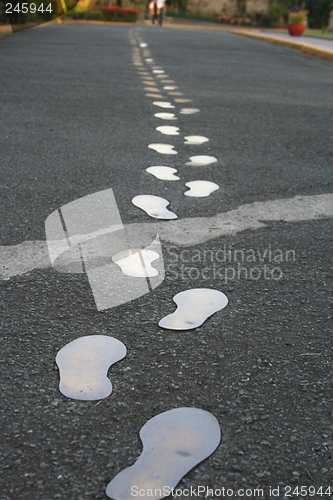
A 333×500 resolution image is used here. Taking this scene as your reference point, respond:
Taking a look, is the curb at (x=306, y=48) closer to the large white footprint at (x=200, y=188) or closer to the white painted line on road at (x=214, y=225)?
the large white footprint at (x=200, y=188)

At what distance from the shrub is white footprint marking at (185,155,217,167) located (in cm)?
2191

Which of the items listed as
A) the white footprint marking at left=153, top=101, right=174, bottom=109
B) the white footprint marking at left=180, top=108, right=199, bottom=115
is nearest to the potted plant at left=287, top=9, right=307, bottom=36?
the white footprint marking at left=153, top=101, right=174, bottom=109

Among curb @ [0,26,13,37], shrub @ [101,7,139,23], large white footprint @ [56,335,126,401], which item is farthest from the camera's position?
shrub @ [101,7,139,23]

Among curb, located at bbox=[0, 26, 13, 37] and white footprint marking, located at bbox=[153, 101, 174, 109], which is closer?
white footprint marking, located at bbox=[153, 101, 174, 109]

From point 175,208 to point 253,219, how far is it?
0.29 metres

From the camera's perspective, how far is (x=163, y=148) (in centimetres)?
260

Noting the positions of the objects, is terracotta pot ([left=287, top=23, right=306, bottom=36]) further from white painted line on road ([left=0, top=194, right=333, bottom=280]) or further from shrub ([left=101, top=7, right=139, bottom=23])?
white painted line on road ([left=0, top=194, right=333, bottom=280])

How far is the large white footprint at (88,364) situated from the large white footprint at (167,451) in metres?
0.14

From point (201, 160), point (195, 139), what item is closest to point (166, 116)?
point (195, 139)

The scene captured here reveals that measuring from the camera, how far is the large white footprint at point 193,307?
1.18 m

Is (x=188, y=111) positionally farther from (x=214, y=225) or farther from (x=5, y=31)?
(x=5, y=31)

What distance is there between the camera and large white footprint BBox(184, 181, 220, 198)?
6.56ft

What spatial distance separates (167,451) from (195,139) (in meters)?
2.20

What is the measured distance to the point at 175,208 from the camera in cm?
186
